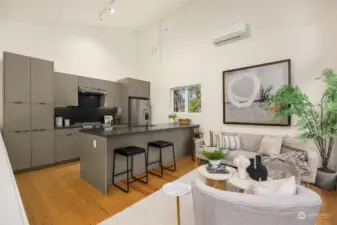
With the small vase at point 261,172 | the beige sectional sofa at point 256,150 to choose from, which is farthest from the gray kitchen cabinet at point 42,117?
the small vase at point 261,172

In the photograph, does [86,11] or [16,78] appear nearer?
[16,78]

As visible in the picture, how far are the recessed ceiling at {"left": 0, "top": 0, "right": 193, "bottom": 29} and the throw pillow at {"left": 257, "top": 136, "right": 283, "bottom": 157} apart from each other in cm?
438

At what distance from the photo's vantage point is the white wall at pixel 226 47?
10.2 ft

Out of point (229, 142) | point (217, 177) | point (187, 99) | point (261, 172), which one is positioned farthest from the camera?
point (187, 99)

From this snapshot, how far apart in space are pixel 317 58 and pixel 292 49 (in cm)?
45

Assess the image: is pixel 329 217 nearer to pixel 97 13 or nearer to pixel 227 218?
pixel 227 218

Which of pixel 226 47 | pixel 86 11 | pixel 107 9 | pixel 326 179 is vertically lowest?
pixel 326 179

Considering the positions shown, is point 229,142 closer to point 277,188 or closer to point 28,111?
point 277,188

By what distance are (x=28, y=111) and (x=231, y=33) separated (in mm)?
4889

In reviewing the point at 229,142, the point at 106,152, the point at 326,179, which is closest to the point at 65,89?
the point at 106,152

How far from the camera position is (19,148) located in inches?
140

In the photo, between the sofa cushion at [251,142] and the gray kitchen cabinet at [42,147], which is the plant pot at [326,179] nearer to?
the sofa cushion at [251,142]

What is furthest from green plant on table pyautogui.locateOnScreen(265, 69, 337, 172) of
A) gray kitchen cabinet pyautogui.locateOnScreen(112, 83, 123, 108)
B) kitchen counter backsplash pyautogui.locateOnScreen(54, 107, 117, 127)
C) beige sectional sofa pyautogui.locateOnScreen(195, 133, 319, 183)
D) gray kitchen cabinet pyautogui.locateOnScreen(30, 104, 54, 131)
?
kitchen counter backsplash pyautogui.locateOnScreen(54, 107, 117, 127)

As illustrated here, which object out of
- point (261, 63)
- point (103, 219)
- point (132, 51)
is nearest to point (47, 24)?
point (132, 51)
